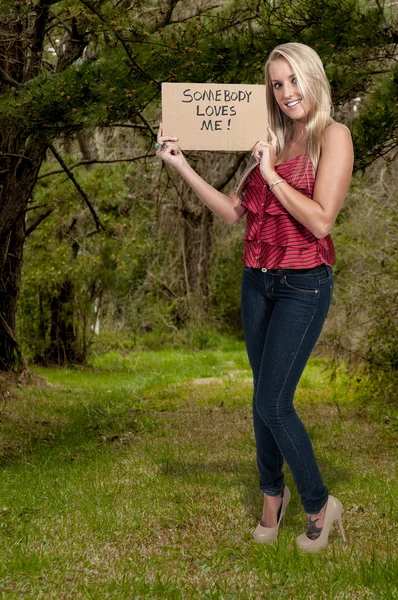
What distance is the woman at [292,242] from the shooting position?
3223mm

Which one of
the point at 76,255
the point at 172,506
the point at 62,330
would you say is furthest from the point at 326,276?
the point at 62,330

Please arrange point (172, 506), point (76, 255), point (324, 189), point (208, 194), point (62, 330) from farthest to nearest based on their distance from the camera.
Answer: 1. point (62, 330)
2. point (76, 255)
3. point (172, 506)
4. point (208, 194)
5. point (324, 189)

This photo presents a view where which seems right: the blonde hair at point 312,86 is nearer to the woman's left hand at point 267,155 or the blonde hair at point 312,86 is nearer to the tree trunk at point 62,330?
the woman's left hand at point 267,155

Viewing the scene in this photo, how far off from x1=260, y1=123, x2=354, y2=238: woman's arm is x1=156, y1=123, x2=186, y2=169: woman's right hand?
16.9 inches

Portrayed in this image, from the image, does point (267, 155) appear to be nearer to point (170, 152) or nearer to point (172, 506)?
point (170, 152)

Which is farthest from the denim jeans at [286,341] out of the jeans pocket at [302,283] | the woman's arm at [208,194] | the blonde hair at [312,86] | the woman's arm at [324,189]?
the blonde hair at [312,86]

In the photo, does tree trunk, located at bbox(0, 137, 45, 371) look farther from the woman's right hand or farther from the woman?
the woman

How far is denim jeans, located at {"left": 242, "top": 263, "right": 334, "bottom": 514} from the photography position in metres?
3.27

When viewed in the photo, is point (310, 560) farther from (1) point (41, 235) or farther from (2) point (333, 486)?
(1) point (41, 235)

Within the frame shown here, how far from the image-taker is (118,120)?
544 cm

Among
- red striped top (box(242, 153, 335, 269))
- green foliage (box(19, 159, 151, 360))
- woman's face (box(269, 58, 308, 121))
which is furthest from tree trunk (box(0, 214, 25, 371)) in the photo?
woman's face (box(269, 58, 308, 121))

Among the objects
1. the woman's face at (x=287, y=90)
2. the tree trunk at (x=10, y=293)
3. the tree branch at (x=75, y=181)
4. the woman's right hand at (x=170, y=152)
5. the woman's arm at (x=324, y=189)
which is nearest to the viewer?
the woman's arm at (x=324, y=189)

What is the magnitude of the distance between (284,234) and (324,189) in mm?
253

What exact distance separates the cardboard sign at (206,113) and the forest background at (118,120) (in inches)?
55.7
